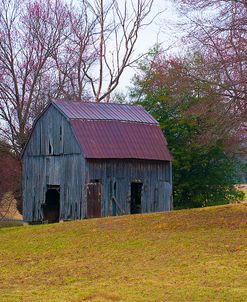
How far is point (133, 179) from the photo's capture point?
123ft

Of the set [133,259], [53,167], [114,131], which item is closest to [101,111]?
[114,131]

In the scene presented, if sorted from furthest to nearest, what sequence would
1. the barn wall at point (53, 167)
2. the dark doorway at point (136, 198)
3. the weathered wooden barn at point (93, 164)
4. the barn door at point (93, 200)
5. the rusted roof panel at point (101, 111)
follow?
the dark doorway at point (136, 198) < the rusted roof panel at point (101, 111) < the barn wall at point (53, 167) < the weathered wooden barn at point (93, 164) < the barn door at point (93, 200)

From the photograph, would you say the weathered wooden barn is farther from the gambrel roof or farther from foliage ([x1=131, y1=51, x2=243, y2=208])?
foliage ([x1=131, y1=51, x2=243, y2=208])

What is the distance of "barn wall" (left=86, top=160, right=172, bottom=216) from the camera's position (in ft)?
118

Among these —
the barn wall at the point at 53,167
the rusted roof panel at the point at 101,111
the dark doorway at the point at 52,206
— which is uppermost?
the rusted roof panel at the point at 101,111

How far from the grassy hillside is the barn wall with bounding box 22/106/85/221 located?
24.4ft

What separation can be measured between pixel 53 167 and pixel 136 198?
16.3ft

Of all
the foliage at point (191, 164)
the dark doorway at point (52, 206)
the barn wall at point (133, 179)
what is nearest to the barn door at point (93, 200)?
Answer: the barn wall at point (133, 179)

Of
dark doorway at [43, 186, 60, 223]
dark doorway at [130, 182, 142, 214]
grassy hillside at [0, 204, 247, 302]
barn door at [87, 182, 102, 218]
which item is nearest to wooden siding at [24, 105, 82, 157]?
barn door at [87, 182, 102, 218]

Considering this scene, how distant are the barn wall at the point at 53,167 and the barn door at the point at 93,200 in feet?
1.04

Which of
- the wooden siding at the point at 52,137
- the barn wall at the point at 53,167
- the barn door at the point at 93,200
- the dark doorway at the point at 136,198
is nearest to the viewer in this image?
the barn door at the point at 93,200

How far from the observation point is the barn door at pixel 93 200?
117ft

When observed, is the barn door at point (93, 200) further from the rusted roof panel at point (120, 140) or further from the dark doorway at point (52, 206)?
the dark doorway at point (52, 206)

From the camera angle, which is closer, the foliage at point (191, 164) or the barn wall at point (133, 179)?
the barn wall at point (133, 179)
